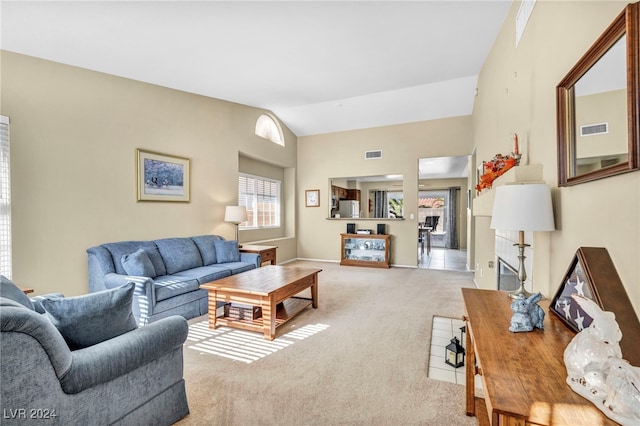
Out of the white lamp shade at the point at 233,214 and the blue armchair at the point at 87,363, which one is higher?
the white lamp shade at the point at 233,214

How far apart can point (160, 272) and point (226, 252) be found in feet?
3.33

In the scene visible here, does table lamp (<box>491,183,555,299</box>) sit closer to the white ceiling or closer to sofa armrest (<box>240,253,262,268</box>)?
the white ceiling

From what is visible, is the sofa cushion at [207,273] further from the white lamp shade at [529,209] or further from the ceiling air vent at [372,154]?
the ceiling air vent at [372,154]

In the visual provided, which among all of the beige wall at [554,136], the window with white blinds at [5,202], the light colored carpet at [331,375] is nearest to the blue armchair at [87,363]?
the light colored carpet at [331,375]

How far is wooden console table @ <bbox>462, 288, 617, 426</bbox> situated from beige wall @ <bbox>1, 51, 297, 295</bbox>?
3.87 m

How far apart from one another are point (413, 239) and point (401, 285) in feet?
6.11

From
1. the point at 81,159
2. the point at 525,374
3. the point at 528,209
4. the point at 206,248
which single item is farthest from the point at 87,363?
the point at 206,248

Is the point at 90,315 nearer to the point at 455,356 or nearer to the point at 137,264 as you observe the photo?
the point at 137,264

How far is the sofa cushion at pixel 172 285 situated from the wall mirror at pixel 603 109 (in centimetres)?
343

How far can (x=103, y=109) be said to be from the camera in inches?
133

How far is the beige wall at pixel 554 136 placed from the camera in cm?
109

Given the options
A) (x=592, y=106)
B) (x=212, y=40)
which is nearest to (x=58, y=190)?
(x=212, y=40)

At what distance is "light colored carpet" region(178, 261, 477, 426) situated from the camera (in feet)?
5.72

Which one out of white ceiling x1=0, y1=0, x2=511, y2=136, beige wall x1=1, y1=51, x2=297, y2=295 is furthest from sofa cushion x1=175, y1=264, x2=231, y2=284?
white ceiling x1=0, y1=0, x2=511, y2=136
